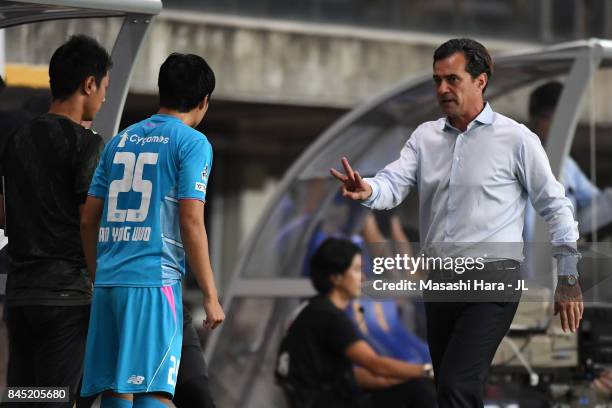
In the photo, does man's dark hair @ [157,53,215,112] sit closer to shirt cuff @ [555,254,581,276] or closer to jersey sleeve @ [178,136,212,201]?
jersey sleeve @ [178,136,212,201]

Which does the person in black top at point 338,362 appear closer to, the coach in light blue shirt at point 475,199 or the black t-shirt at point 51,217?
the coach in light blue shirt at point 475,199

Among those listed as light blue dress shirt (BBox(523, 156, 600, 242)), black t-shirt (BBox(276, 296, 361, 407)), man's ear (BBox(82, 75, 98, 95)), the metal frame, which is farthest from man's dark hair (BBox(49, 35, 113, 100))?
light blue dress shirt (BBox(523, 156, 600, 242))

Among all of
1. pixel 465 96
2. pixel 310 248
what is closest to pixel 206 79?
pixel 465 96

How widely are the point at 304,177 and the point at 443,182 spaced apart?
17.1 ft

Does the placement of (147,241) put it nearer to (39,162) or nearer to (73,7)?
(39,162)

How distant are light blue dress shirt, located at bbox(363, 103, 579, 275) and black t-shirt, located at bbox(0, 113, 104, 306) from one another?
3.55 ft

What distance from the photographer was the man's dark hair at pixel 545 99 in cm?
901

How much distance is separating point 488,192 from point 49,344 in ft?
5.64

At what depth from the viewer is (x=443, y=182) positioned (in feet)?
19.0

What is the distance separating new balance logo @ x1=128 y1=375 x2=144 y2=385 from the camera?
16.7ft

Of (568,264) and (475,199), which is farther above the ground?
(475,199)

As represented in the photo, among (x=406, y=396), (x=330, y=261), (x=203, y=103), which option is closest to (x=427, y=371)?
(x=406, y=396)

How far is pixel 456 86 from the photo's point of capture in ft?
18.8

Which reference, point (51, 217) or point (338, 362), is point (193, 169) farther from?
point (338, 362)
